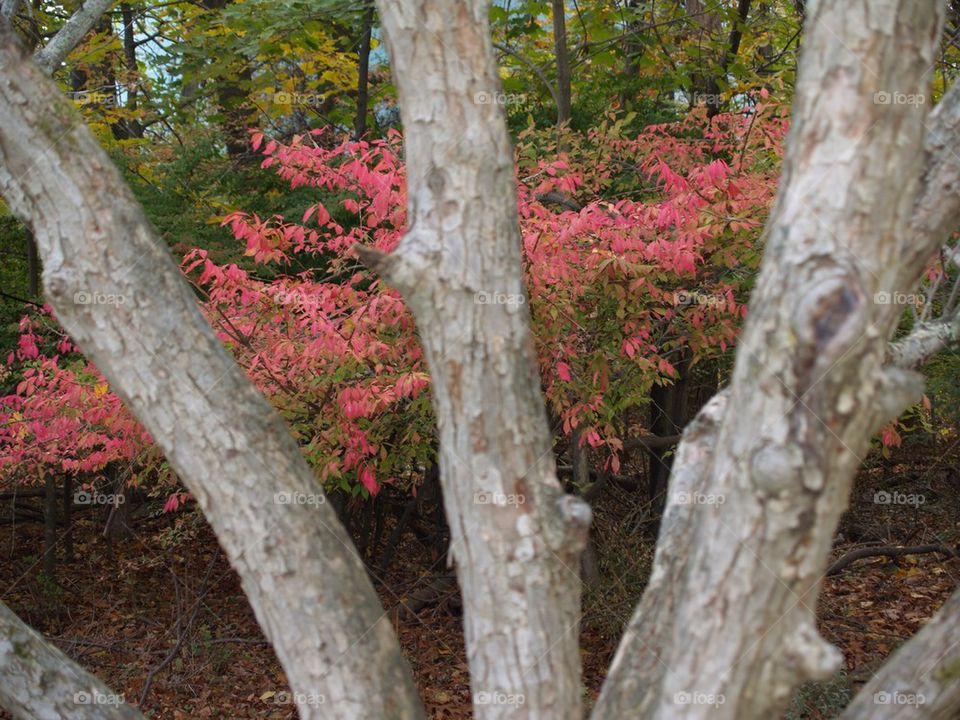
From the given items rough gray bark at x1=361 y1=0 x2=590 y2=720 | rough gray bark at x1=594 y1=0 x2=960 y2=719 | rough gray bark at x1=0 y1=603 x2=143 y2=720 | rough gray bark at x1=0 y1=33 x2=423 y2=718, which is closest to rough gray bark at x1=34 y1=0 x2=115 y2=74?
rough gray bark at x1=0 y1=33 x2=423 y2=718

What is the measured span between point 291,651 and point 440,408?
0.80 metres

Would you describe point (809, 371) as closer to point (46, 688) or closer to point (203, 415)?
point (203, 415)

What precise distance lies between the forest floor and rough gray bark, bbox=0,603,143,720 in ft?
8.96

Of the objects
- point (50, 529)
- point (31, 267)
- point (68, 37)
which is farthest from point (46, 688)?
point (31, 267)

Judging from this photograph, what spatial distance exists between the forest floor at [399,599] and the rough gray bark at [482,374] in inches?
133

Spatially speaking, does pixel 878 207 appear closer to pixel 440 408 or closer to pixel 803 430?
pixel 803 430

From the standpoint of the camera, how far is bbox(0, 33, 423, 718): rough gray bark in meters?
2.59

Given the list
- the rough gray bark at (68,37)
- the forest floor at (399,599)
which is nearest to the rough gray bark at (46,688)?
the rough gray bark at (68,37)

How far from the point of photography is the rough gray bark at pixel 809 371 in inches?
80.2

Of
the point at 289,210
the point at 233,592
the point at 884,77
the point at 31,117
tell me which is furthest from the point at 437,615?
the point at 884,77

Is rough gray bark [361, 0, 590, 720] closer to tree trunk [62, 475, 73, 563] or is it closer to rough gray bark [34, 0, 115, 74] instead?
rough gray bark [34, 0, 115, 74]

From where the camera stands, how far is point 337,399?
5.06 meters

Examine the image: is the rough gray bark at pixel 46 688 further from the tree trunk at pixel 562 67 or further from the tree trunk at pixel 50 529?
the tree trunk at pixel 562 67

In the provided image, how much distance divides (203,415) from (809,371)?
1564mm
